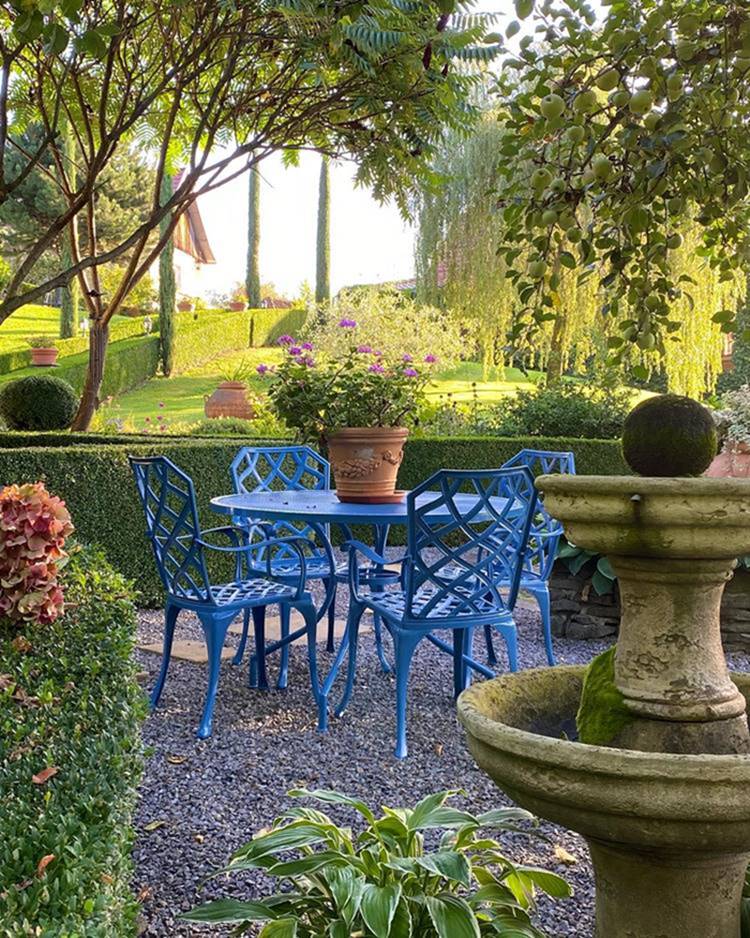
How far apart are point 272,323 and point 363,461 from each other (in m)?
26.1

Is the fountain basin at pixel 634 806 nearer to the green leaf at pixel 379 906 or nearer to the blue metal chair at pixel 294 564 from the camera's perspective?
the green leaf at pixel 379 906

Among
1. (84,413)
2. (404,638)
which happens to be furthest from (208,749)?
(84,413)

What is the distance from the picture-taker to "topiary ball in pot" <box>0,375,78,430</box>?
11984 millimetres

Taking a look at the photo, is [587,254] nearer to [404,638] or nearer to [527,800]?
[527,800]

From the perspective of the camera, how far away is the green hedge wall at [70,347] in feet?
79.8

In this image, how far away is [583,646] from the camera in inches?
212

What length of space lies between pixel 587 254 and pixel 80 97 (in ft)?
18.5

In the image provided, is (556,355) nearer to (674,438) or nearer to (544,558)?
(544,558)

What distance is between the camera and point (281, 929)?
67.6 inches

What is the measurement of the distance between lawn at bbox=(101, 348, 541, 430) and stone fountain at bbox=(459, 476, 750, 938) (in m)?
16.7

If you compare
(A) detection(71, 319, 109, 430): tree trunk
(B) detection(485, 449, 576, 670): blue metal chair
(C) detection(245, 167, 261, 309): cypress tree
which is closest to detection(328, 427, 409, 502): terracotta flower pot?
(B) detection(485, 449, 576, 670): blue metal chair

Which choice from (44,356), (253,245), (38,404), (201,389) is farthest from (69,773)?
(253,245)

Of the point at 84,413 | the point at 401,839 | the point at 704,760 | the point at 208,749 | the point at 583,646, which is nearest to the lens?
the point at 704,760

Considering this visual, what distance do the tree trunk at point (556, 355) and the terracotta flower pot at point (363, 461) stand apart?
1121 centimetres
